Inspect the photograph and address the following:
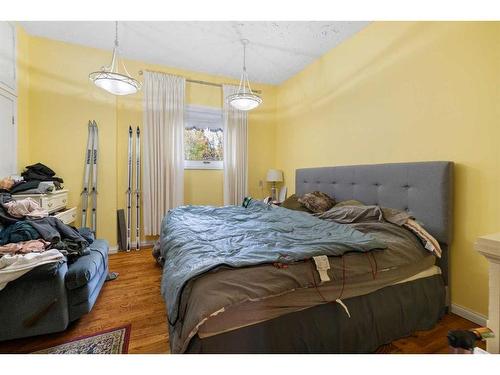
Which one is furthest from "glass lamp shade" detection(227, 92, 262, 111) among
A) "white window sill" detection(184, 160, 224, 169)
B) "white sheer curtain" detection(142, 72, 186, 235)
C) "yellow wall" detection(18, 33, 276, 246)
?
"yellow wall" detection(18, 33, 276, 246)

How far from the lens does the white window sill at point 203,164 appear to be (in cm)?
382

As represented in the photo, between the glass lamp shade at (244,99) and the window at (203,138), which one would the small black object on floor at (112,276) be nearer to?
the window at (203,138)

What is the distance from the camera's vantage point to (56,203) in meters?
2.61

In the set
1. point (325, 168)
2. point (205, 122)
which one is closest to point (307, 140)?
point (325, 168)

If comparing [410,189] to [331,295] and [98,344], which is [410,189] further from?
[98,344]

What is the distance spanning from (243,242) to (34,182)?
7.84 ft

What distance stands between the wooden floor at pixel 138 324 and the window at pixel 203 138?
204 cm

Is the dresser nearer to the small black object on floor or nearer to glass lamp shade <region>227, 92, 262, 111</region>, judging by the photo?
the small black object on floor

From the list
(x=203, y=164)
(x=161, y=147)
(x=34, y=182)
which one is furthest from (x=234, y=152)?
(x=34, y=182)

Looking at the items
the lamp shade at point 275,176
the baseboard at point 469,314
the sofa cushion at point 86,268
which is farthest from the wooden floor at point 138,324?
the lamp shade at point 275,176

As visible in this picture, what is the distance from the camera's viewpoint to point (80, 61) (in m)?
3.08

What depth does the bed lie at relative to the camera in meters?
1.04
